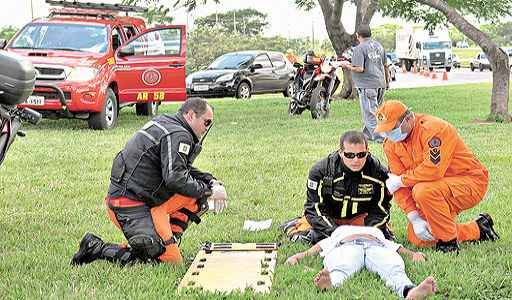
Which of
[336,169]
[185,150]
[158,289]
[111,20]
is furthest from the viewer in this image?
[111,20]

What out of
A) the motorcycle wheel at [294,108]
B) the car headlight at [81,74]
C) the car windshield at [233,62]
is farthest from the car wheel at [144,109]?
the car windshield at [233,62]

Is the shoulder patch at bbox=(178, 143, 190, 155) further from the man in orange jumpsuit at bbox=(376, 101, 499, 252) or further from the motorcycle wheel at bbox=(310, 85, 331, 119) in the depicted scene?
the motorcycle wheel at bbox=(310, 85, 331, 119)

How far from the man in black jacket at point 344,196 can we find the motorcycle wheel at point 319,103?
9426 mm

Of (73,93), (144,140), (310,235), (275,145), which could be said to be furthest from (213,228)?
(73,93)

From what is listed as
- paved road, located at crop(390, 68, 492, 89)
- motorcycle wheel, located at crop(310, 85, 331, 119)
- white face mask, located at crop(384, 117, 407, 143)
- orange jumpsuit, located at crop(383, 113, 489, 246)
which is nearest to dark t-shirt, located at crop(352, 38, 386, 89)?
motorcycle wheel, located at crop(310, 85, 331, 119)

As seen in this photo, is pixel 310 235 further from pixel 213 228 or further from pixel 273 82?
pixel 273 82

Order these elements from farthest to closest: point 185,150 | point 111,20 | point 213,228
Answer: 1. point 111,20
2. point 213,228
3. point 185,150

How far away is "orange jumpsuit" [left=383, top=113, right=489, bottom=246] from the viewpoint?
5.51 meters

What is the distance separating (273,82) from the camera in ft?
81.1

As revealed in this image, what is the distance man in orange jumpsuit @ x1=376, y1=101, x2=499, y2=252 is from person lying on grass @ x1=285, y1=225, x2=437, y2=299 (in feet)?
1.17

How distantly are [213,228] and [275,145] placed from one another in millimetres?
4990

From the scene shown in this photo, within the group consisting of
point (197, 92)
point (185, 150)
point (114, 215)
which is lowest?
point (197, 92)

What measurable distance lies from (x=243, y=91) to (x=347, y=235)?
Answer: 61.9 ft

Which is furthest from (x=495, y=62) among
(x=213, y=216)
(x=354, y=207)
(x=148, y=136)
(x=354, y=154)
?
(x=148, y=136)
